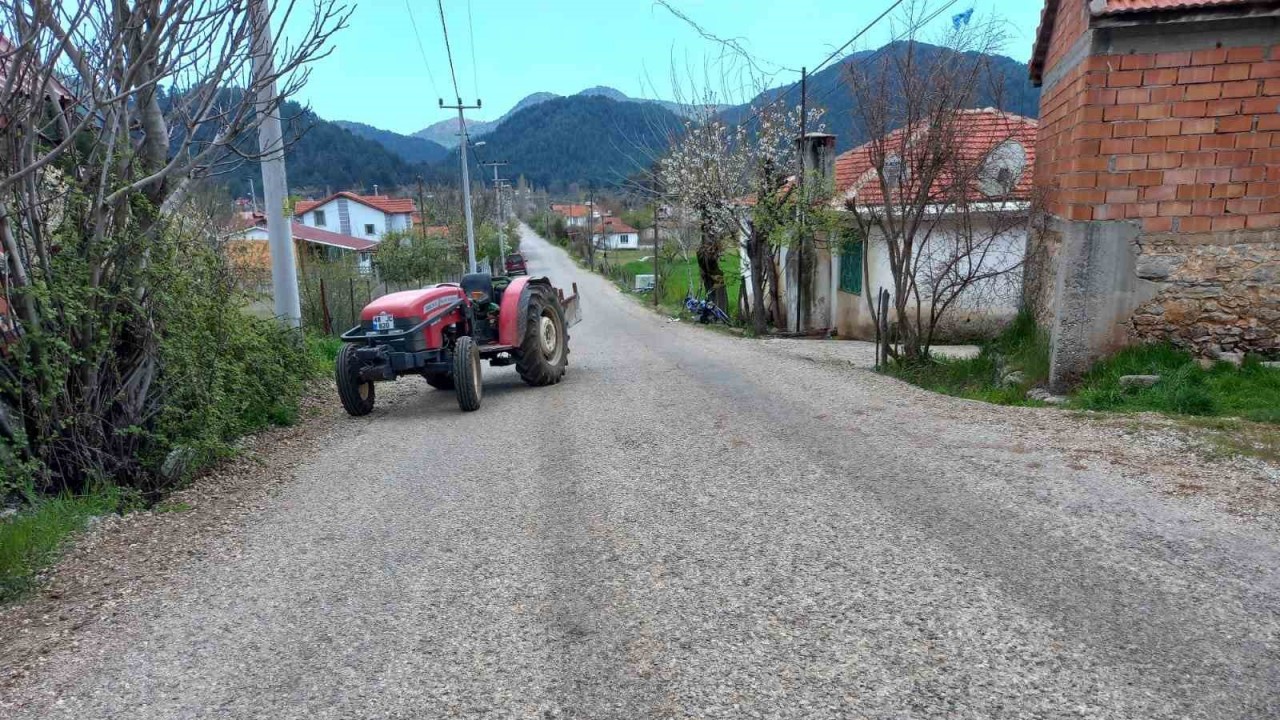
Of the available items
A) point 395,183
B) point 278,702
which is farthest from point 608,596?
point 395,183

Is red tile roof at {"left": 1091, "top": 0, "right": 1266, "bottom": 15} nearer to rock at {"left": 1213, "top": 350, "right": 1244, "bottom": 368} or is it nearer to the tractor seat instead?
rock at {"left": 1213, "top": 350, "right": 1244, "bottom": 368}

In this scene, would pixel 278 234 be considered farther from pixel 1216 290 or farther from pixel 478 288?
pixel 1216 290

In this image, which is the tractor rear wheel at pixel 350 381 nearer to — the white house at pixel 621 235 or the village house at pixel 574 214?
the village house at pixel 574 214

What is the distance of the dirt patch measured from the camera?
3832 mm

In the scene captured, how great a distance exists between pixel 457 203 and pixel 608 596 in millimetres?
58863

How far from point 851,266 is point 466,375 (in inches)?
472

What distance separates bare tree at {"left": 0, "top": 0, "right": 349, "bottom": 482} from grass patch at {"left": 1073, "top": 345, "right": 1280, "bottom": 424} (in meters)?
7.12

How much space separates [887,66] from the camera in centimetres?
1048

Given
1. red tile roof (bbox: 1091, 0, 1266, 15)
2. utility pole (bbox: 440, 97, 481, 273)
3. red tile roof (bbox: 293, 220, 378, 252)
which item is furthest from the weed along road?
red tile roof (bbox: 293, 220, 378, 252)

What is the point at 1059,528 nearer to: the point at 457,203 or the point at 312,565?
the point at 312,565

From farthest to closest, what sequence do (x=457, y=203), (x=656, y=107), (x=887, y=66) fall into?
(x=457, y=203) < (x=656, y=107) < (x=887, y=66)

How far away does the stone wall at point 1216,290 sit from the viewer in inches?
293

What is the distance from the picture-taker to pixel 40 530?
15.4ft

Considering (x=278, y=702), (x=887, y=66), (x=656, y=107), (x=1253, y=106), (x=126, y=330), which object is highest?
(x=656, y=107)
